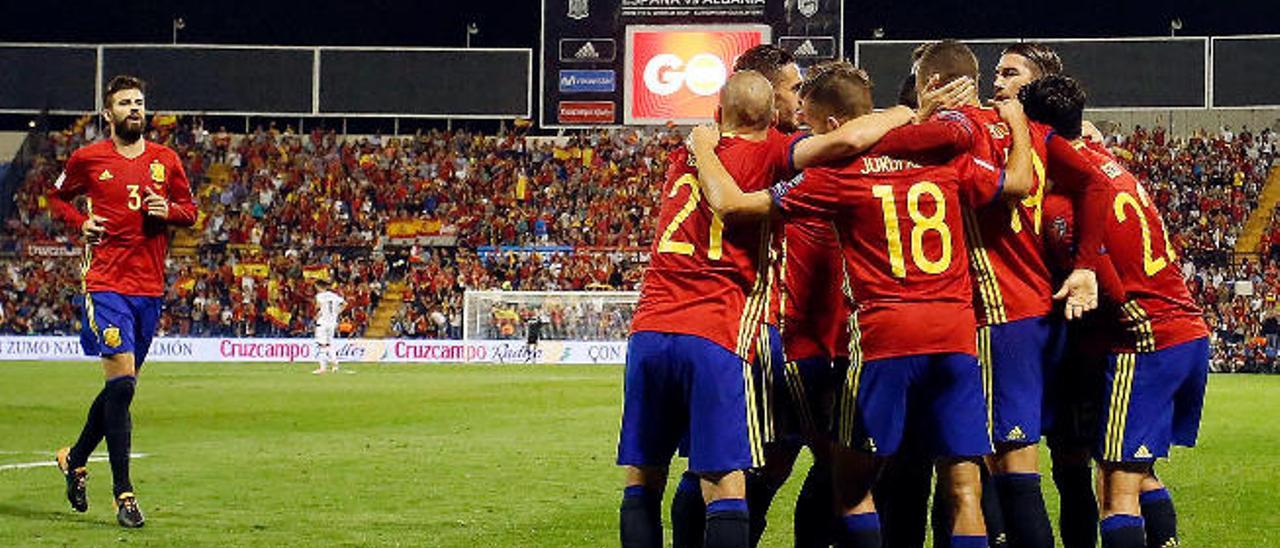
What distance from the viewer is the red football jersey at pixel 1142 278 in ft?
23.6

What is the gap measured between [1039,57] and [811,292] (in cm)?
149

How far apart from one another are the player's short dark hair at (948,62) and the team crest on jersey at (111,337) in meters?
5.86

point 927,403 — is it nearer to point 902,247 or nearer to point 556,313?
point 902,247

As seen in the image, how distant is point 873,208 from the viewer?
6.55 metres

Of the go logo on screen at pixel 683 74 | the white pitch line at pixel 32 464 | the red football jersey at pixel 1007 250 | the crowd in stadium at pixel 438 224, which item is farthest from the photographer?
the go logo on screen at pixel 683 74

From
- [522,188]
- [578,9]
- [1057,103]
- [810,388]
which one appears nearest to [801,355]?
[810,388]

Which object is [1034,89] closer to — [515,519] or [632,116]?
[515,519]

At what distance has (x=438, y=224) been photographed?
46.3 metres

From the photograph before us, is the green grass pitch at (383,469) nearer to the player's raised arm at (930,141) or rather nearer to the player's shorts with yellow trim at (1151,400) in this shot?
the player's shorts with yellow trim at (1151,400)

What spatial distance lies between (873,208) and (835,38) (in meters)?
33.8

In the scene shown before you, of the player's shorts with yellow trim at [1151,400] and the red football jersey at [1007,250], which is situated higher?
the red football jersey at [1007,250]

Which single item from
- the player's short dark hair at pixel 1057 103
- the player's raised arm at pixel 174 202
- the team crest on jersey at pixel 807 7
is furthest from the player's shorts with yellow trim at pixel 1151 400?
the team crest on jersey at pixel 807 7

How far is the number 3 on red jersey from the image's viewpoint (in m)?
6.65

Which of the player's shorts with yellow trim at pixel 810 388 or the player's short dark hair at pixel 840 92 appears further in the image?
the player's shorts with yellow trim at pixel 810 388
